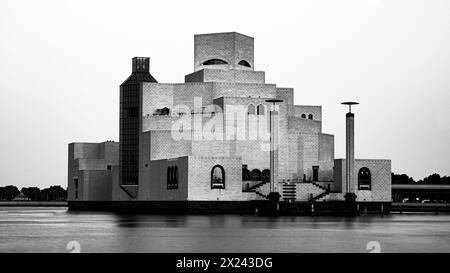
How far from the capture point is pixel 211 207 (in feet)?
326

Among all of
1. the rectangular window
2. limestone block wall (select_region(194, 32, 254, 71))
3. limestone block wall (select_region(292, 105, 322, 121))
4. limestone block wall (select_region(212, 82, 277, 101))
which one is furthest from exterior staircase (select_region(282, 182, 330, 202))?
limestone block wall (select_region(194, 32, 254, 71))

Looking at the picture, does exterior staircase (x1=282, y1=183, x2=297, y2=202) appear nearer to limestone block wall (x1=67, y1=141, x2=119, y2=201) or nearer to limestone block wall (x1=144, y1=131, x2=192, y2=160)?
limestone block wall (x1=144, y1=131, x2=192, y2=160)

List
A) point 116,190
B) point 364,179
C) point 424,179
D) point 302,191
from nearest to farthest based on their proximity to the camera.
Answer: point 302,191, point 364,179, point 116,190, point 424,179

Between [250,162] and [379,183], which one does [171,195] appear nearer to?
[250,162]

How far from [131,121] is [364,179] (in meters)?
30.1

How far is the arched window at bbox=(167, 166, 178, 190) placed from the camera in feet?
336

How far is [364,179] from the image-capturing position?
4139 inches

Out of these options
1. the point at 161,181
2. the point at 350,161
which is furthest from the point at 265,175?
the point at 350,161

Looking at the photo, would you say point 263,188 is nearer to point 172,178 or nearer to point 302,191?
point 302,191

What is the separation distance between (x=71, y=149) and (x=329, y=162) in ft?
156

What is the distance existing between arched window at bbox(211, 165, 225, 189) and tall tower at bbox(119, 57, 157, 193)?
715 inches

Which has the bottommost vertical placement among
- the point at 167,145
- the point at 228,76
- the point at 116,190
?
the point at 116,190
